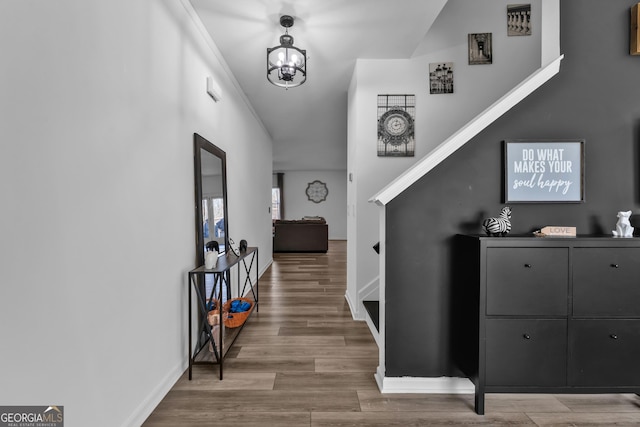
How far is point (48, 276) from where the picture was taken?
1046mm

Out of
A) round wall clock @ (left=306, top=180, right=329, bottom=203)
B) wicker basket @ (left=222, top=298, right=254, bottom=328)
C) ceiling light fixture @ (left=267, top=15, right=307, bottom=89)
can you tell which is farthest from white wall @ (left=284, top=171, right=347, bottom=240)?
ceiling light fixture @ (left=267, top=15, right=307, bottom=89)

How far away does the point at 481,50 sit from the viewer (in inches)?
118

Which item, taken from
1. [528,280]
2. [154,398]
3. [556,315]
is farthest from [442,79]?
[154,398]

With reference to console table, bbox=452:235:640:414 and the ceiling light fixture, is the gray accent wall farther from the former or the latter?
the ceiling light fixture

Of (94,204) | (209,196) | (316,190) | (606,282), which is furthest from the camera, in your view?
(316,190)

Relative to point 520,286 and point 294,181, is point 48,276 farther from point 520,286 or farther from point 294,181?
point 294,181

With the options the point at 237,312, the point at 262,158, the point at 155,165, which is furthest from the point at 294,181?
the point at 155,165

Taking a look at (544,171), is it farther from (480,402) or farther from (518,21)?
(518,21)

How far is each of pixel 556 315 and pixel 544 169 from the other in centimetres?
84

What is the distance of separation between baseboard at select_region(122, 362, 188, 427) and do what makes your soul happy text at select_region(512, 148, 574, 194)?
237cm

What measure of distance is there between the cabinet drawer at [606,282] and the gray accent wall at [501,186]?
0.28 m

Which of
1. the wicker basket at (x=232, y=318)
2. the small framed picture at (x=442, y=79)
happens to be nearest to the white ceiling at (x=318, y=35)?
the small framed picture at (x=442, y=79)

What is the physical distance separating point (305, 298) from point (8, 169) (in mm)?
3148

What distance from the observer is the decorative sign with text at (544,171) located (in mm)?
1807
